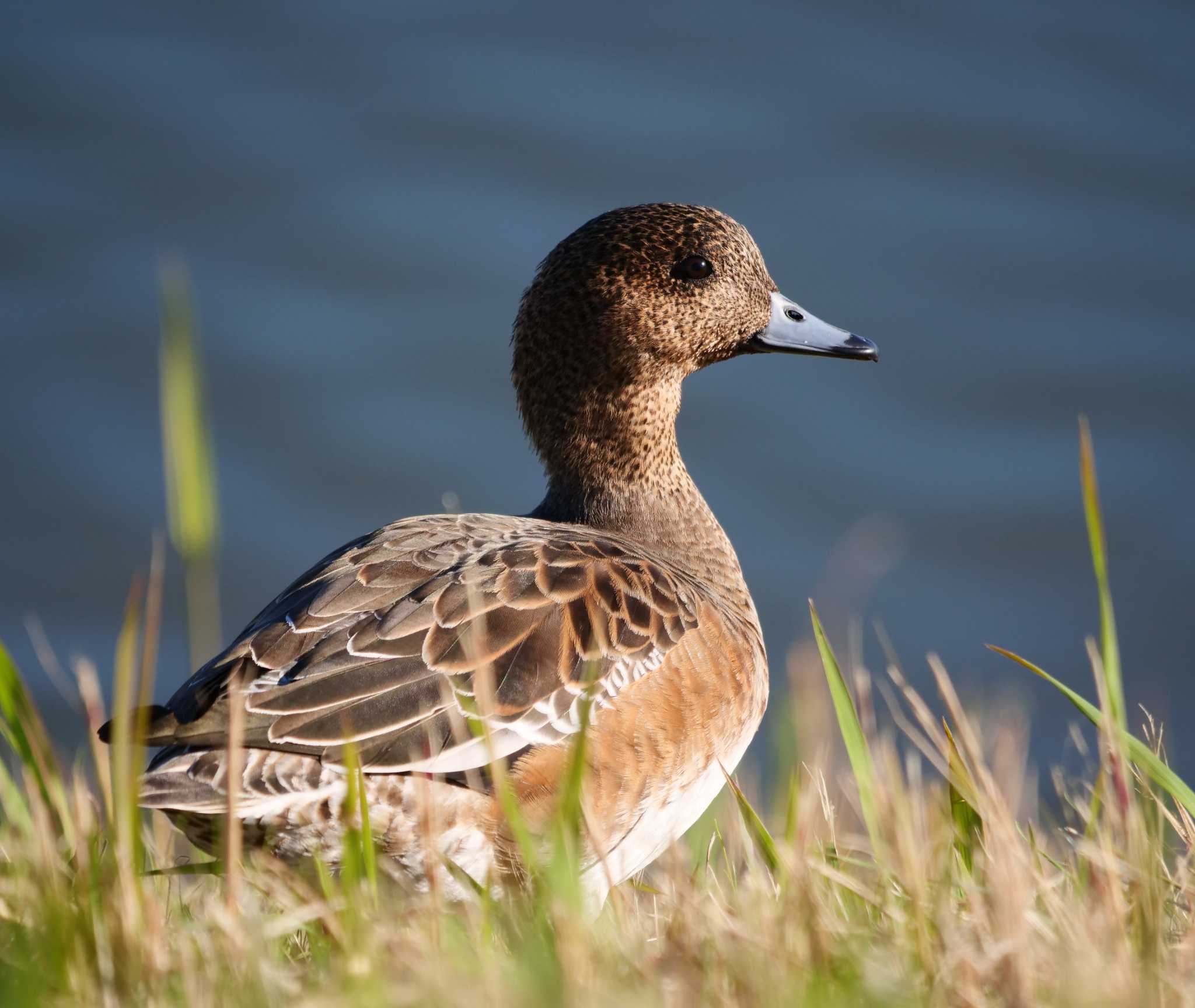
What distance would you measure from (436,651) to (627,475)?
4.55 ft

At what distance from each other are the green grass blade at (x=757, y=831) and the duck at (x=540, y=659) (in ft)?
0.82

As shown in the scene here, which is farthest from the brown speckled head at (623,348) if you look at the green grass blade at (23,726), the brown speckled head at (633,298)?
the green grass blade at (23,726)

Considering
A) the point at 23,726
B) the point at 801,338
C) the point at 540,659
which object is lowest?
the point at 540,659

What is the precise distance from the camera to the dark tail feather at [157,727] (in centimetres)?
272

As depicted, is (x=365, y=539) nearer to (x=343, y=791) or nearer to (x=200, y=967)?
(x=343, y=791)

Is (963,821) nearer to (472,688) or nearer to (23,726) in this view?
(472,688)

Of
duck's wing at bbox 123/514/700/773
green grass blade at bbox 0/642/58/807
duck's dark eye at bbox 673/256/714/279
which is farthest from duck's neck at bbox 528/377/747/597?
green grass blade at bbox 0/642/58/807

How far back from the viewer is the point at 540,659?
3.02 metres

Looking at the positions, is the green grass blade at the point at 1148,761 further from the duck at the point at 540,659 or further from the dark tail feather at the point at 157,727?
the dark tail feather at the point at 157,727

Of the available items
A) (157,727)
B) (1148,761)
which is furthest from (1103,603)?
(157,727)

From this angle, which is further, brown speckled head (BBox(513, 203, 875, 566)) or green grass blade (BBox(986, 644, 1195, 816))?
brown speckled head (BBox(513, 203, 875, 566))

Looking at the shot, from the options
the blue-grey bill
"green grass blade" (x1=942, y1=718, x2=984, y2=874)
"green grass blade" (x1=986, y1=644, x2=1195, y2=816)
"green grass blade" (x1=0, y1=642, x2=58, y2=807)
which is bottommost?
"green grass blade" (x1=942, y1=718, x2=984, y2=874)

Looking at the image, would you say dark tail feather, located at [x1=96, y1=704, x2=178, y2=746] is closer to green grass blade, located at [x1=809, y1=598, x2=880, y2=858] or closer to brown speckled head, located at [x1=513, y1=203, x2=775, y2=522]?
green grass blade, located at [x1=809, y1=598, x2=880, y2=858]

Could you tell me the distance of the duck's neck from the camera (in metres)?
4.16
